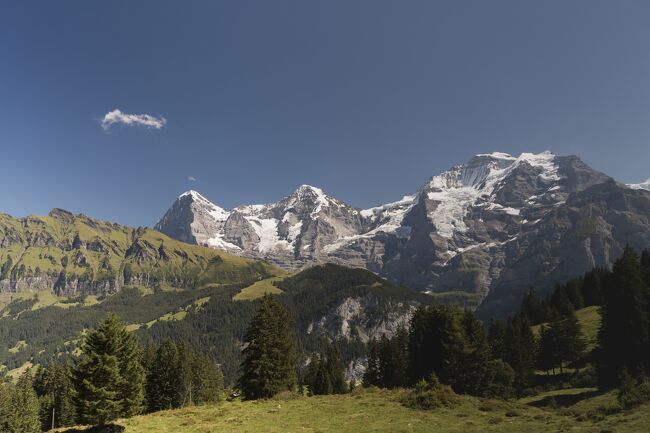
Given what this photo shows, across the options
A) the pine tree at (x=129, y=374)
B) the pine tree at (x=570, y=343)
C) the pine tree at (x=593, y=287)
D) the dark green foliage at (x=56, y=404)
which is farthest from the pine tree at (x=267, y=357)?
the pine tree at (x=593, y=287)

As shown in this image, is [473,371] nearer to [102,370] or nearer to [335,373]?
[102,370]

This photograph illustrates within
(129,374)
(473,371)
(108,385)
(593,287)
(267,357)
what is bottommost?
(473,371)

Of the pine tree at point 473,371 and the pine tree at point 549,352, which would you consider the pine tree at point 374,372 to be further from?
the pine tree at point 473,371

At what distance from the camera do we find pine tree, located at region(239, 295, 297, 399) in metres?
59.9

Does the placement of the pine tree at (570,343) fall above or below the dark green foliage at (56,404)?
above

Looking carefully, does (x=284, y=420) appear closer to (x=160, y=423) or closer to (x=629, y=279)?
(x=160, y=423)

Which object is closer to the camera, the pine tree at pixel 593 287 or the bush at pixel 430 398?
the bush at pixel 430 398

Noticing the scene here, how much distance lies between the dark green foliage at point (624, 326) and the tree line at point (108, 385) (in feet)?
197

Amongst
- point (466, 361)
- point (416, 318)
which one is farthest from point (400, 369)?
point (466, 361)

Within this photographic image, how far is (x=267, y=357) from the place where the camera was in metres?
60.8

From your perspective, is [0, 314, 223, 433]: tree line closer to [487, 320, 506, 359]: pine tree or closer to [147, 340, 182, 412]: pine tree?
[147, 340, 182, 412]: pine tree

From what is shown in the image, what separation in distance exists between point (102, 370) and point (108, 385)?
1.53 metres

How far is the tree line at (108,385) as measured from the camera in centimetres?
3916

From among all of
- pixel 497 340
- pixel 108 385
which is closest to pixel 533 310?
pixel 497 340
